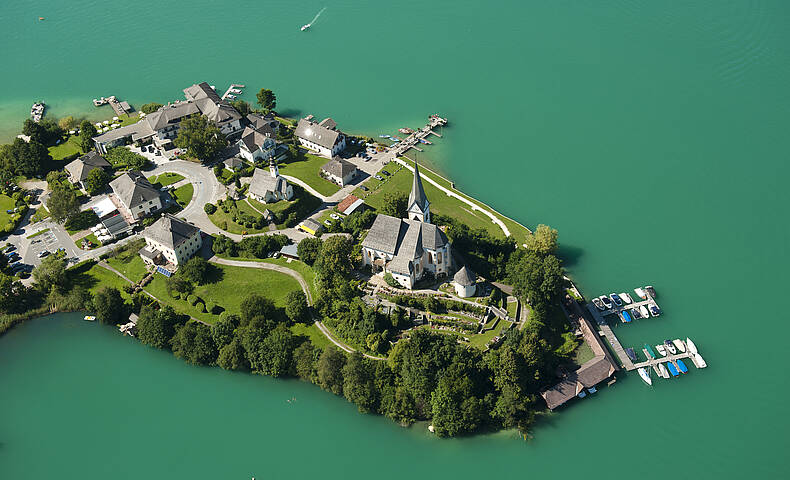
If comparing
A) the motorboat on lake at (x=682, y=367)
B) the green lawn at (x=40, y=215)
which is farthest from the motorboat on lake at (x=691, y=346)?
the green lawn at (x=40, y=215)

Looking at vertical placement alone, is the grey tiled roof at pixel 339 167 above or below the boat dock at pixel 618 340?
above

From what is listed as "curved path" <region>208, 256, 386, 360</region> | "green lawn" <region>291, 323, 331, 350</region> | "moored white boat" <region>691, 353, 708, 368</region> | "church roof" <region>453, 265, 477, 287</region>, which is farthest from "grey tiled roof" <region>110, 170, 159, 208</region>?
"moored white boat" <region>691, 353, 708, 368</region>

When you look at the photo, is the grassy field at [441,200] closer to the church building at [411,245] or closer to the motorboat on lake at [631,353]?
the church building at [411,245]

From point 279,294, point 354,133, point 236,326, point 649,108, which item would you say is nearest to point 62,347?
point 236,326

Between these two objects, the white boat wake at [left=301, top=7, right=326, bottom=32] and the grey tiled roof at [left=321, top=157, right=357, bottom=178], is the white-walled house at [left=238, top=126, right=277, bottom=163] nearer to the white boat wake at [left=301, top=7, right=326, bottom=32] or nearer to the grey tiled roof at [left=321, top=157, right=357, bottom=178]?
the grey tiled roof at [left=321, top=157, right=357, bottom=178]

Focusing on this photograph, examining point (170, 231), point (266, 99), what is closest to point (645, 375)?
point (170, 231)

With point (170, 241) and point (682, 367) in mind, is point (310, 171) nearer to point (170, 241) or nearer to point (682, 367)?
point (170, 241)
